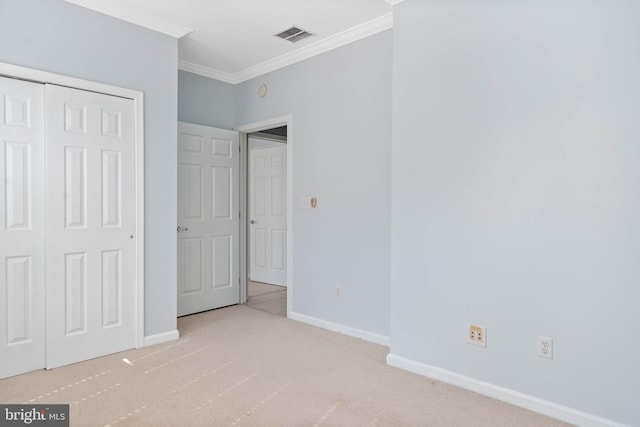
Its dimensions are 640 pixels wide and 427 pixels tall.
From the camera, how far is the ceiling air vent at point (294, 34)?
354 centimetres

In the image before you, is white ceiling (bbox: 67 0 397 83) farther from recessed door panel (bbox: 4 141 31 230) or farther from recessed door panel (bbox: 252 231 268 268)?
recessed door panel (bbox: 252 231 268 268)

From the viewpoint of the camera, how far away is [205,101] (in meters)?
4.50

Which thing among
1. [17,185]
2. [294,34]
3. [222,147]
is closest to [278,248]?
[222,147]

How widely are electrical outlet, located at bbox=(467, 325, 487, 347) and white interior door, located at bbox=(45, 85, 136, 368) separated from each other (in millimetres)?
2603

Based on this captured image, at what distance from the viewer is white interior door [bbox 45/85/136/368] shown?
9.30ft

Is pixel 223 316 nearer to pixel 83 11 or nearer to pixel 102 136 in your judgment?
pixel 102 136

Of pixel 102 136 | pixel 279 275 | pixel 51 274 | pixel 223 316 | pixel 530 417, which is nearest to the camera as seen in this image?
pixel 530 417

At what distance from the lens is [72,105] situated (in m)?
2.90

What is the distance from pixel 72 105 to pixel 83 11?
2.37 feet

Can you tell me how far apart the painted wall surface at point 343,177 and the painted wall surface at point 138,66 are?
1227 millimetres

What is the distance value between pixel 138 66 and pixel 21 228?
5.02 ft

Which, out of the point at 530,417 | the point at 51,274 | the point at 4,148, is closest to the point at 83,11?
the point at 4,148

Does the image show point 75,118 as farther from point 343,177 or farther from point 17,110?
point 343,177

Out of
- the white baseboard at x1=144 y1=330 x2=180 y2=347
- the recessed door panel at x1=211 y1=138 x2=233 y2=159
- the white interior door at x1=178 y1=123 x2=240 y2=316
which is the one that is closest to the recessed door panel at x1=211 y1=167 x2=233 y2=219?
the white interior door at x1=178 y1=123 x2=240 y2=316
